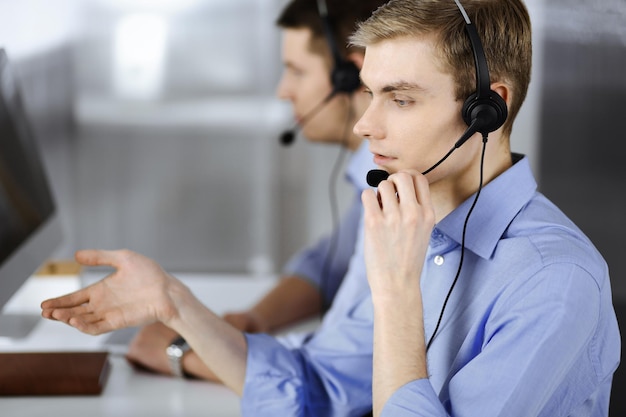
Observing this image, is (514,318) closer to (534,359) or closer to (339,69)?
(534,359)

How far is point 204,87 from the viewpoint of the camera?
2.88m

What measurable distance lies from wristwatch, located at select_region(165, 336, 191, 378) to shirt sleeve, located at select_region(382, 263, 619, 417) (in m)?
0.49

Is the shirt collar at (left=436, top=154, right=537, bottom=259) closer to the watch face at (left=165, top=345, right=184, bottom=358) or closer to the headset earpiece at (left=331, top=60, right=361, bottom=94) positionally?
A: the watch face at (left=165, top=345, right=184, bottom=358)

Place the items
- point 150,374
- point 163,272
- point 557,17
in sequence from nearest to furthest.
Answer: point 163,272
point 150,374
point 557,17

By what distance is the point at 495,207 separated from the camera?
1.02 m

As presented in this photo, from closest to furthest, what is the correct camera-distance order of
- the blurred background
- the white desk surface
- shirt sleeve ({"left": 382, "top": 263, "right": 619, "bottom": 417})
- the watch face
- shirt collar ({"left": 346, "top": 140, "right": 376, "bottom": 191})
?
shirt sleeve ({"left": 382, "top": 263, "right": 619, "bottom": 417})
the white desk surface
the watch face
shirt collar ({"left": 346, "top": 140, "right": 376, "bottom": 191})
the blurred background

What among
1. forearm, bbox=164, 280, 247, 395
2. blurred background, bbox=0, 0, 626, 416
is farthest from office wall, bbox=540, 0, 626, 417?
blurred background, bbox=0, 0, 626, 416

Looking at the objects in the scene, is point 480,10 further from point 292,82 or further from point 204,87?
point 204,87

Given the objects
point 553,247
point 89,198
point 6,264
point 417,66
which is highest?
point 417,66

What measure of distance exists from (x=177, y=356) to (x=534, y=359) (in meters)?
0.62

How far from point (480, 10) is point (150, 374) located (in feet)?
2.35

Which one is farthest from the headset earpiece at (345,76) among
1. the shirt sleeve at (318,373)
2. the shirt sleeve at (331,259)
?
the shirt sleeve at (318,373)

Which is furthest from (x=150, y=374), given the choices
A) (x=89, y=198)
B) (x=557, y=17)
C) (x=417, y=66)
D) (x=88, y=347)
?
(x=89, y=198)

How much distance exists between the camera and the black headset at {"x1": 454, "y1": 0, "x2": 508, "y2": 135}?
95 centimetres
